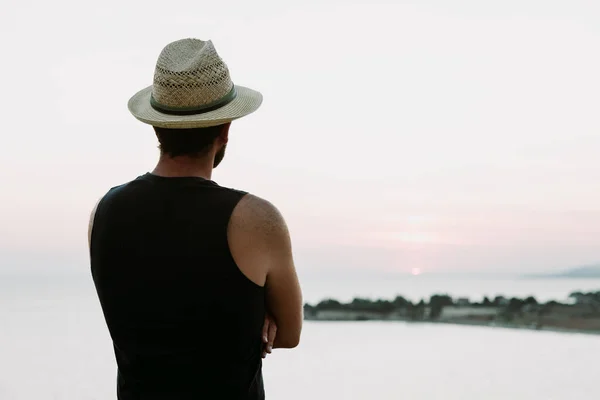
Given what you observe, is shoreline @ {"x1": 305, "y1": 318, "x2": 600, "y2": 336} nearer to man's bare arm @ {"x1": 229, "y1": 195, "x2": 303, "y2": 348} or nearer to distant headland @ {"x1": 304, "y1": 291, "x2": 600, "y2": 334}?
distant headland @ {"x1": 304, "y1": 291, "x2": 600, "y2": 334}

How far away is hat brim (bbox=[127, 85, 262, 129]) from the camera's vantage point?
1.54 m

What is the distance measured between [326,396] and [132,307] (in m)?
3.96

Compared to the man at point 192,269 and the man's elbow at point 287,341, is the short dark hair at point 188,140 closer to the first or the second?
the man at point 192,269

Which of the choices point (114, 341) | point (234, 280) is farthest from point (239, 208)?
point (114, 341)

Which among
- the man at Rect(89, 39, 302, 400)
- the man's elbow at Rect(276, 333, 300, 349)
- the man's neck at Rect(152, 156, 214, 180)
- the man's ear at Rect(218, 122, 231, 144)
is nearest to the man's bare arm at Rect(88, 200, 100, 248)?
the man at Rect(89, 39, 302, 400)

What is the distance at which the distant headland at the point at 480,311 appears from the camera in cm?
928

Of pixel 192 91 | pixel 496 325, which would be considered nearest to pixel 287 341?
pixel 192 91

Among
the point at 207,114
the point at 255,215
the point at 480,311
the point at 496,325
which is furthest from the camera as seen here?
the point at 480,311

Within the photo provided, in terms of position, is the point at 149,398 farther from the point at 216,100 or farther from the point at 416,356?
A: the point at 416,356

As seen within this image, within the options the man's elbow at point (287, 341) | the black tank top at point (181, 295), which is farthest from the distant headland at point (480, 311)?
the black tank top at point (181, 295)

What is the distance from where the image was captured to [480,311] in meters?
9.60

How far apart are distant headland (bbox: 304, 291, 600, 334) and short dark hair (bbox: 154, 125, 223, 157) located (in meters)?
8.31

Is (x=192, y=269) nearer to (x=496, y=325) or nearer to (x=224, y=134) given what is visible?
(x=224, y=134)

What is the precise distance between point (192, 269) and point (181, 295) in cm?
5
